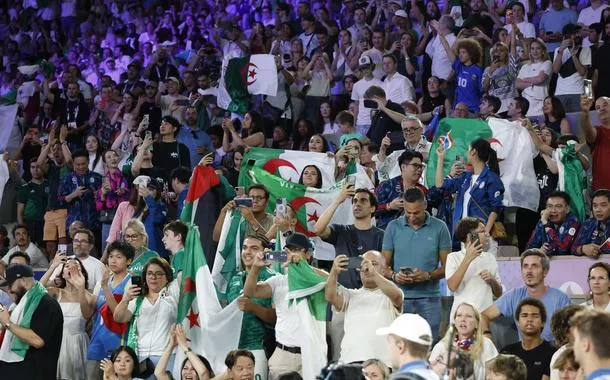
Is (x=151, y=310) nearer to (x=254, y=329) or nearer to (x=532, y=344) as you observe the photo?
(x=254, y=329)

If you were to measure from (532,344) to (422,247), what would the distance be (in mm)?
1535

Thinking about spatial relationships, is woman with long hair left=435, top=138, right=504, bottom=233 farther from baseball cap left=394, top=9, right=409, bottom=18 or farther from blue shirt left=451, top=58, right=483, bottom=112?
baseball cap left=394, top=9, right=409, bottom=18

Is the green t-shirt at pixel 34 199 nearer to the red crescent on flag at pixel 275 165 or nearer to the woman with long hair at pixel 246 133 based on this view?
the woman with long hair at pixel 246 133

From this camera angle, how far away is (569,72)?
16.4 m

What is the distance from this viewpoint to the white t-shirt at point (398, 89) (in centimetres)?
1733

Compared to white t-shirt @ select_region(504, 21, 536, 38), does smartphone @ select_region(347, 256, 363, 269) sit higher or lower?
lower

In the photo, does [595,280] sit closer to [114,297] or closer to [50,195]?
[114,297]

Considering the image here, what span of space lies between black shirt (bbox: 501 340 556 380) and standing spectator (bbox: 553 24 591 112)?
21.9 feet

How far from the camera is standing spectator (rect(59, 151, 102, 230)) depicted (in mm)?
16188

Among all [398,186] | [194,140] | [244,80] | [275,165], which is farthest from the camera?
[244,80]

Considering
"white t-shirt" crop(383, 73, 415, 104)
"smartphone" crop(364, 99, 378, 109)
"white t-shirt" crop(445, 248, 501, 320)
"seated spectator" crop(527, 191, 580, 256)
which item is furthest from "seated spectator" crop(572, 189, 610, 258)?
"white t-shirt" crop(383, 73, 415, 104)

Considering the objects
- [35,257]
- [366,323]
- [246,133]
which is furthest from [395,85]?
[366,323]

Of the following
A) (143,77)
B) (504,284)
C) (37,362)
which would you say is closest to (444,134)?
(504,284)

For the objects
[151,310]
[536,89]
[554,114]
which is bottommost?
[151,310]
